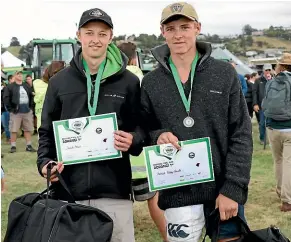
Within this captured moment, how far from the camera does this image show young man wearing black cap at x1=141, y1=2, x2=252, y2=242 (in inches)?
103

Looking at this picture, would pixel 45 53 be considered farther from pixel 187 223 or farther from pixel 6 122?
pixel 187 223

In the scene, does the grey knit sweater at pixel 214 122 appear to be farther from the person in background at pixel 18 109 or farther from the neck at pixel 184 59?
the person in background at pixel 18 109

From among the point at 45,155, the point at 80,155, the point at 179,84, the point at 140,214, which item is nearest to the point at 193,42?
the point at 179,84

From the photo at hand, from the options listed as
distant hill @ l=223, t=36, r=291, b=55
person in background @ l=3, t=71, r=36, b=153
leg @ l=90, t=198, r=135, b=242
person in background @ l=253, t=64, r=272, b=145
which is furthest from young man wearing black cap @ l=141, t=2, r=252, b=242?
distant hill @ l=223, t=36, r=291, b=55

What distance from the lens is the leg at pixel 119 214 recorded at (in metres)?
2.86

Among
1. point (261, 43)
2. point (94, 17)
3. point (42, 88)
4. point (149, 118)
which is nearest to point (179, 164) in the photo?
point (149, 118)

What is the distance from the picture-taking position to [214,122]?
104 inches

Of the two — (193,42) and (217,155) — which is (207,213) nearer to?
(217,155)

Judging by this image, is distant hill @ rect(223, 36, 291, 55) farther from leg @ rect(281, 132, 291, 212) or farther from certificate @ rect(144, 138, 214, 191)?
certificate @ rect(144, 138, 214, 191)

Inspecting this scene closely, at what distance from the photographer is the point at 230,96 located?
2.64 metres

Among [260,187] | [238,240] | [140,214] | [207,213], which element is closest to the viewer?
[238,240]

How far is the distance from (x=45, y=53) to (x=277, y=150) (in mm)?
12231

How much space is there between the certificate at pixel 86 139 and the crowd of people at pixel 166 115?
6 cm

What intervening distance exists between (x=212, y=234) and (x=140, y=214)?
343 centimetres
